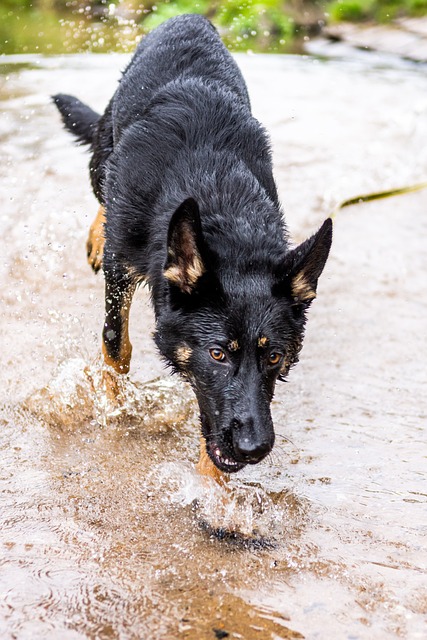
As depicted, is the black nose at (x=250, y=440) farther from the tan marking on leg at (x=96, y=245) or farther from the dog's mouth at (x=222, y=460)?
the tan marking on leg at (x=96, y=245)

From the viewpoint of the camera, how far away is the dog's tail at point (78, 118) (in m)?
6.39

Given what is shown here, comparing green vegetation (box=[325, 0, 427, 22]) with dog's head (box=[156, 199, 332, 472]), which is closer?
dog's head (box=[156, 199, 332, 472])

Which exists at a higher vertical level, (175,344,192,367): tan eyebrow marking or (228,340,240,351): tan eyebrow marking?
(228,340,240,351): tan eyebrow marking

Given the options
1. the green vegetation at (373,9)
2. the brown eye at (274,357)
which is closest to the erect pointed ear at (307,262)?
the brown eye at (274,357)

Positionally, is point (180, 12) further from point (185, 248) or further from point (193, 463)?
point (185, 248)

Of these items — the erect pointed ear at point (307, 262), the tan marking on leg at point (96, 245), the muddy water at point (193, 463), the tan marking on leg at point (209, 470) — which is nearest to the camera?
the muddy water at point (193, 463)

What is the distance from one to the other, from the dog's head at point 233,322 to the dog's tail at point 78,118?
2.97 m

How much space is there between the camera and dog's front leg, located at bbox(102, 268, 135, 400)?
16.0ft

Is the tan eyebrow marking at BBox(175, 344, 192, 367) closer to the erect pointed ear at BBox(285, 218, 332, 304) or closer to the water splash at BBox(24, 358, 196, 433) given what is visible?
the erect pointed ear at BBox(285, 218, 332, 304)

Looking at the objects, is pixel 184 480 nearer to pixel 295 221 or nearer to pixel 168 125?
pixel 168 125

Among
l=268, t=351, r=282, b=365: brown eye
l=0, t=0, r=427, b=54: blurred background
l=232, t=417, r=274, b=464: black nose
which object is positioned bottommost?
l=0, t=0, r=427, b=54: blurred background

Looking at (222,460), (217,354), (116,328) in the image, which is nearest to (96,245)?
(116,328)

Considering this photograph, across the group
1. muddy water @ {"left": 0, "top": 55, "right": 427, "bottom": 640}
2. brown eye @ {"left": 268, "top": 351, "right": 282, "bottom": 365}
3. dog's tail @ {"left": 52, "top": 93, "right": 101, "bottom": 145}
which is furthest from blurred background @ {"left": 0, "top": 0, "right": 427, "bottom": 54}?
brown eye @ {"left": 268, "top": 351, "right": 282, "bottom": 365}

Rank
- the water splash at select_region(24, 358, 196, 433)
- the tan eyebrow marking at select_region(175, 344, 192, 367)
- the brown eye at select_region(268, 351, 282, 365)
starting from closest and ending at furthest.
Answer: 1. the brown eye at select_region(268, 351, 282, 365)
2. the tan eyebrow marking at select_region(175, 344, 192, 367)
3. the water splash at select_region(24, 358, 196, 433)
